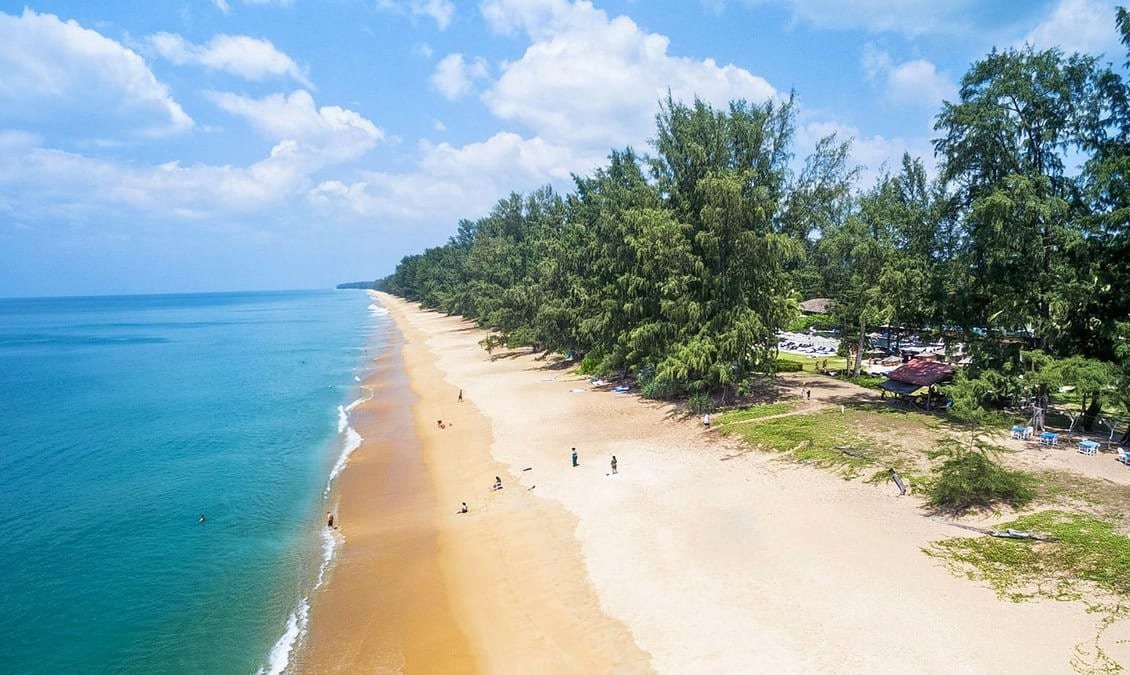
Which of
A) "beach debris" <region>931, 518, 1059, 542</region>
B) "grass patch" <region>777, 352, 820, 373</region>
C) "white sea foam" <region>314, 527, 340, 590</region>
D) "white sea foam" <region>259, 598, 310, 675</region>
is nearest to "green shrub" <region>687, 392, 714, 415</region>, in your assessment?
"grass patch" <region>777, 352, 820, 373</region>

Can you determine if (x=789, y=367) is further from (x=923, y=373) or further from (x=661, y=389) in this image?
(x=923, y=373)

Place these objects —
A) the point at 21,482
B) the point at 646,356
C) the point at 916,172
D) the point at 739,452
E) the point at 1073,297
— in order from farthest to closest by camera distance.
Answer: the point at 646,356 → the point at 916,172 → the point at 21,482 → the point at 739,452 → the point at 1073,297

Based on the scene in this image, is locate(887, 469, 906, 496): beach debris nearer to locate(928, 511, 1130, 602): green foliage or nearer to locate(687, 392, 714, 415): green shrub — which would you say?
locate(928, 511, 1130, 602): green foliage

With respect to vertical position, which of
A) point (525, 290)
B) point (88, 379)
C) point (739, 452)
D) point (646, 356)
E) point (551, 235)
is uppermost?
point (551, 235)

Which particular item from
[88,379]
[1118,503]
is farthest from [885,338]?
[88,379]

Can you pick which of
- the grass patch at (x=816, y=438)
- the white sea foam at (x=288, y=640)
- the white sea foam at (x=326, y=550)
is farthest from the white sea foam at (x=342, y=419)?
the grass patch at (x=816, y=438)

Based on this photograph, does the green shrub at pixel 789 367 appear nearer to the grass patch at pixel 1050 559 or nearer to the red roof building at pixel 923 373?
the red roof building at pixel 923 373

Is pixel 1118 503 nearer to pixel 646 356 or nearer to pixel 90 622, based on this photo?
pixel 646 356
